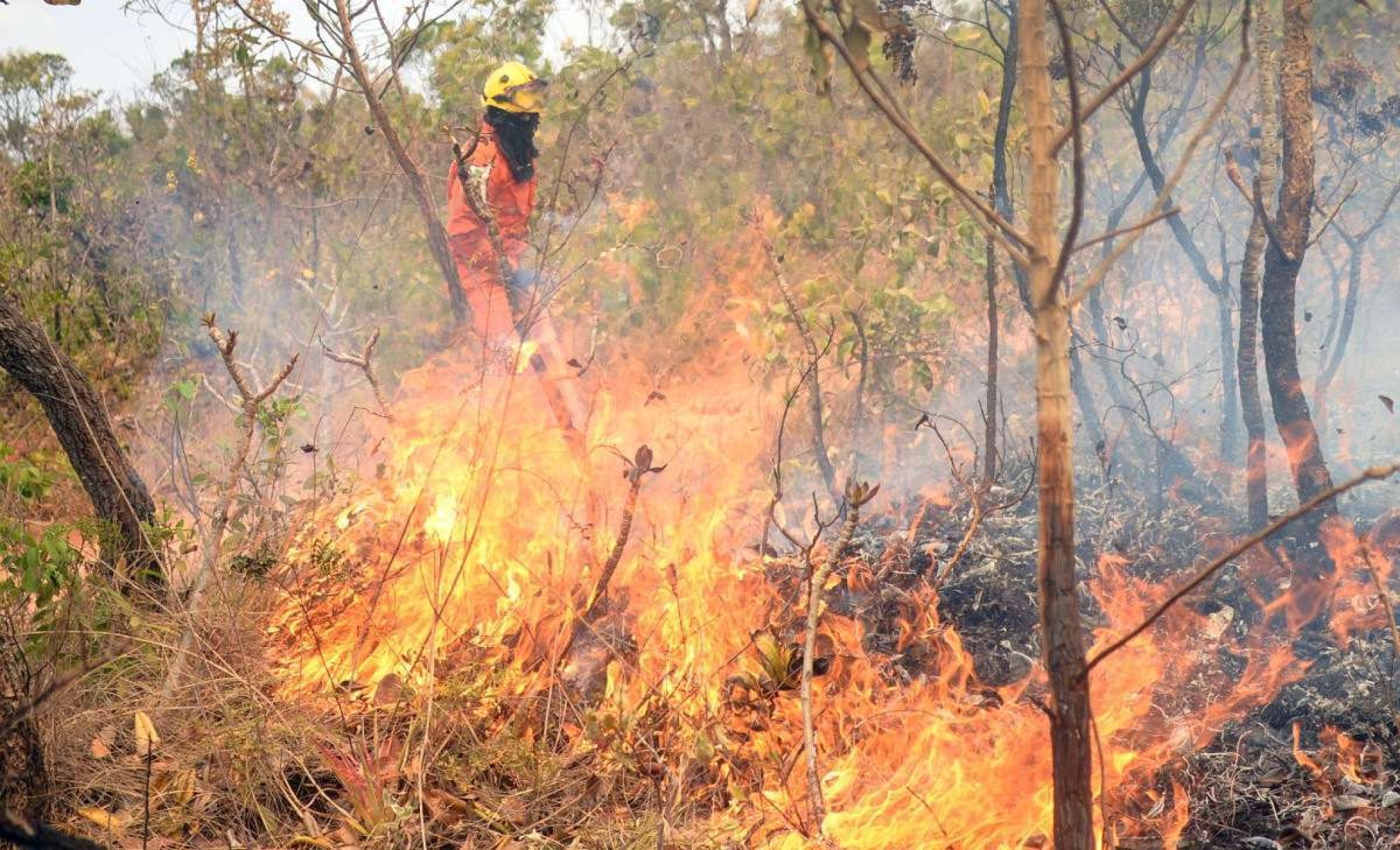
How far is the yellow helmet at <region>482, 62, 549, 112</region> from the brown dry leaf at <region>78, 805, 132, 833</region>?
472 cm

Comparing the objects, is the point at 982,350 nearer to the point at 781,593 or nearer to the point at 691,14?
the point at 691,14

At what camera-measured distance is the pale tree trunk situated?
553cm

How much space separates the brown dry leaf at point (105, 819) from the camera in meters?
3.24

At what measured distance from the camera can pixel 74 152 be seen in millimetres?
13227

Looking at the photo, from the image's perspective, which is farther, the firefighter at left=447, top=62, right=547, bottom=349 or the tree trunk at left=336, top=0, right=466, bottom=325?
the firefighter at left=447, top=62, right=547, bottom=349

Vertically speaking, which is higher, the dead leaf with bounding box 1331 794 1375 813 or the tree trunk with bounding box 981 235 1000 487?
A: the tree trunk with bounding box 981 235 1000 487

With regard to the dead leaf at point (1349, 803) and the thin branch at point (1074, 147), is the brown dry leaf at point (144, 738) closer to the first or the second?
the thin branch at point (1074, 147)

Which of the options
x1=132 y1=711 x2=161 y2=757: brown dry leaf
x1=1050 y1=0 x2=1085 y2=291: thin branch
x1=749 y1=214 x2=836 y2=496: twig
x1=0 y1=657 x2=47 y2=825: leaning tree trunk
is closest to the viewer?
x1=1050 y1=0 x2=1085 y2=291: thin branch

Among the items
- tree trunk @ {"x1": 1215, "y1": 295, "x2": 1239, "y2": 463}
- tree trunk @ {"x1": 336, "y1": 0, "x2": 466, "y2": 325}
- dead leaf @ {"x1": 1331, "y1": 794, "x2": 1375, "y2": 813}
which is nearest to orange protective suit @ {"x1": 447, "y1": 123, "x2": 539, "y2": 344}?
tree trunk @ {"x1": 336, "y1": 0, "x2": 466, "y2": 325}

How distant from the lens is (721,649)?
4.23m

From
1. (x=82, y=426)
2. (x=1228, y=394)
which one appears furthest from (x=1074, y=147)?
(x=1228, y=394)

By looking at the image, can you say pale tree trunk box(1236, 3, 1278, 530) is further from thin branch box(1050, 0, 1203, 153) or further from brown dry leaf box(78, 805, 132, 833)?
brown dry leaf box(78, 805, 132, 833)

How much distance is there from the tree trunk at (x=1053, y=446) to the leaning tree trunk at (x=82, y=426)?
145 inches

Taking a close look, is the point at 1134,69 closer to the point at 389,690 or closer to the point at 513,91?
the point at 389,690
